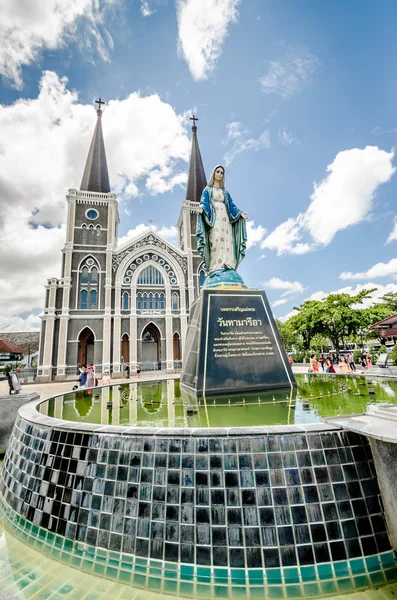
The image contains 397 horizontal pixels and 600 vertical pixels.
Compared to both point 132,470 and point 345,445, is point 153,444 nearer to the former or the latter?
point 132,470

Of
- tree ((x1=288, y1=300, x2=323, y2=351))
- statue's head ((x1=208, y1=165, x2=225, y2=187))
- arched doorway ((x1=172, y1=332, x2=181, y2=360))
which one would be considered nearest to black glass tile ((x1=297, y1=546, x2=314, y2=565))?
statue's head ((x1=208, y1=165, x2=225, y2=187))

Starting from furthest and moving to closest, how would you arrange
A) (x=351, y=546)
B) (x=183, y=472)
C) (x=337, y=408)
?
(x=337, y=408), (x=183, y=472), (x=351, y=546)

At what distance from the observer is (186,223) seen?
36.0 meters

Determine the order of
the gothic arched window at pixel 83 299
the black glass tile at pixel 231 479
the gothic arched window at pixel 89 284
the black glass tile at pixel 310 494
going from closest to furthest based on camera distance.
Result: 1. the black glass tile at pixel 310 494
2. the black glass tile at pixel 231 479
3. the gothic arched window at pixel 83 299
4. the gothic arched window at pixel 89 284

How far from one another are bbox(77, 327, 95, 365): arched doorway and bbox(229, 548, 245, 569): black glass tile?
29.0 meters

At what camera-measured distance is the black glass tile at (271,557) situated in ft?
8.91

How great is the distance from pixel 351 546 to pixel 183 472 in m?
1.74

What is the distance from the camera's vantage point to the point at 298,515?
2.86m

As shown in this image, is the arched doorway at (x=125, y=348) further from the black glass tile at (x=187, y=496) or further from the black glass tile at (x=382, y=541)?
the black glass tile at (x=382, y=541)

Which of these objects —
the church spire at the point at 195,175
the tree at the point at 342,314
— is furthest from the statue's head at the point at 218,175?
the church spire at the point at 195,175

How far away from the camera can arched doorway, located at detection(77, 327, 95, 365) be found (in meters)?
29.7

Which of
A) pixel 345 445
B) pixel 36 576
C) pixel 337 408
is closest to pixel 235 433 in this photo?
pixel 345 445

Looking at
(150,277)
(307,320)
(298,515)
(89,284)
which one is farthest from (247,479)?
(307,320)

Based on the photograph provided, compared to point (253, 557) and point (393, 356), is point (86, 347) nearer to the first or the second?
point (393, 356)
